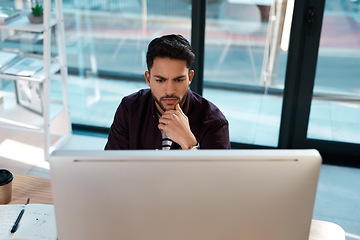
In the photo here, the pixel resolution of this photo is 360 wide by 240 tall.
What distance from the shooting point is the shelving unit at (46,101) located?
9.18 feet

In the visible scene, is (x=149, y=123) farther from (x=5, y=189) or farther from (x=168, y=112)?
(x=5, y=189)

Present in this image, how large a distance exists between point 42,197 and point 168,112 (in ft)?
1.74

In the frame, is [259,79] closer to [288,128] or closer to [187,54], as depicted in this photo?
[288,128]

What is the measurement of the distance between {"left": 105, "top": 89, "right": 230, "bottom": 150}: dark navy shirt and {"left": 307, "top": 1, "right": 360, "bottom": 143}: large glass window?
1.42m

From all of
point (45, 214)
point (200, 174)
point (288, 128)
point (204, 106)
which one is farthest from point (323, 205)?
point (200, 174)

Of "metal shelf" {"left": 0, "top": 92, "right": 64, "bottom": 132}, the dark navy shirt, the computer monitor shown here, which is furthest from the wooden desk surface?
"metal shelf" {"left": 0, "top": 92, "right": 64, "bottom": 132}

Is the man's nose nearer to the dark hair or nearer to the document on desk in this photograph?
the dark hair

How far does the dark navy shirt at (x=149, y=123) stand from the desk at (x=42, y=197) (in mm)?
297

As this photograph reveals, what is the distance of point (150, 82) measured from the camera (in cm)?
165

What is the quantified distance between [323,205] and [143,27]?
1697 millimetres

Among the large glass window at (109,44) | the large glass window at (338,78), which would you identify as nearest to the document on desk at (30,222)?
the large glass window at (109,44)

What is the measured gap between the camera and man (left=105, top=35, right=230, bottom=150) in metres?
1.57

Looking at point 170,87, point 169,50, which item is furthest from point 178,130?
point 169,50

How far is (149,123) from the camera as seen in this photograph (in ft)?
6.00
